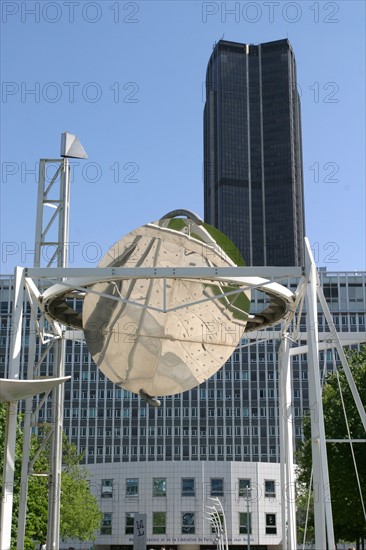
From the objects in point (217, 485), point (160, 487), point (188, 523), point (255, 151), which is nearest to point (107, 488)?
point (160, 487)

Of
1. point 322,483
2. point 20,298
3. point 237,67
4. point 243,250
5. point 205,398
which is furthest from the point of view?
point 237,67

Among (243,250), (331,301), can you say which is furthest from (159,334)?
(243,250)

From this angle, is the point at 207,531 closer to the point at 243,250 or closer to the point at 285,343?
the point at 285,343

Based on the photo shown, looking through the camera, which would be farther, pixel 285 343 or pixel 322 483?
pixel 285 343

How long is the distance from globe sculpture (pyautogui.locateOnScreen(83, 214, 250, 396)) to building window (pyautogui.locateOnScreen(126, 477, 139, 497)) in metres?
63.8

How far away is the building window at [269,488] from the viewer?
8156 centimetres

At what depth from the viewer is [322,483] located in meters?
16.9

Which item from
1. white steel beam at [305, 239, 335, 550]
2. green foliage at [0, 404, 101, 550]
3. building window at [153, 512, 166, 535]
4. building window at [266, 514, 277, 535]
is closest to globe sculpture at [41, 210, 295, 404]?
white steel beam at [305, 239, 335, 550]

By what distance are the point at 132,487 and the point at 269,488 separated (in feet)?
45.8

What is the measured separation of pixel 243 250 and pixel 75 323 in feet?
502

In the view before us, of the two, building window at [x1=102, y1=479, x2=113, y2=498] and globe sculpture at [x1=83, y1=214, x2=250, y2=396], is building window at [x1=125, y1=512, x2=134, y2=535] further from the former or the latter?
globe sculpture at [x1=83, y1=214, x2=250, y2=396]

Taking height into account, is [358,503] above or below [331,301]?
below

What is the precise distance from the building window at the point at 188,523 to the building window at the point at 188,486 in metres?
1.94

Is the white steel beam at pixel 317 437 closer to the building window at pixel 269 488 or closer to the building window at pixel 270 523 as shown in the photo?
the building window at pixel 270 523
